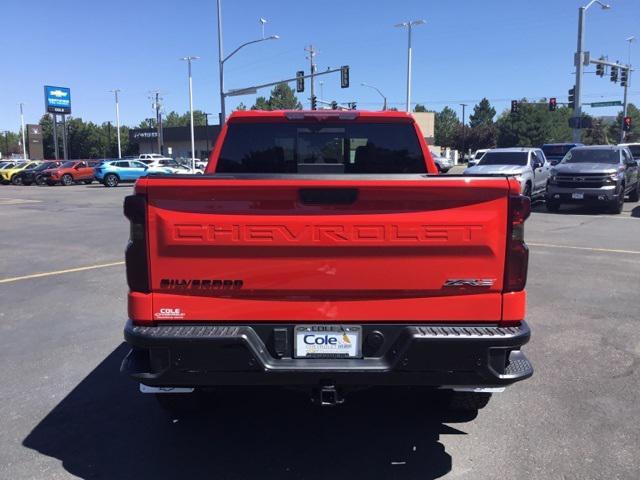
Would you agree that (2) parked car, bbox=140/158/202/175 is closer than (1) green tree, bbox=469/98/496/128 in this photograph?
Yes

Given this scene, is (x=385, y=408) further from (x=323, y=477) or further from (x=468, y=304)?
(x=468, y=304)

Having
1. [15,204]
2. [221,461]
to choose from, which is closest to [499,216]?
[221,461]

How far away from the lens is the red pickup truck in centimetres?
294

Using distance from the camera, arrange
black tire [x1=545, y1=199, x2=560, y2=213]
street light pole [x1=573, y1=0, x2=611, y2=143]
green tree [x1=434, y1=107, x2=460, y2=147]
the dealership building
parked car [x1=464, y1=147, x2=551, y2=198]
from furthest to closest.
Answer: green tree [x1=434, y1=107, x2=460, y2=147] < the dealership building < street light pole [x1=573, y1=0, x2=611, y2=143] < black tire [x1=545, y1=199, x2=560, y2=213] < parked car [x1=464, y1=147, x2=551, y2=198]

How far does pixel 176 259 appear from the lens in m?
2.98

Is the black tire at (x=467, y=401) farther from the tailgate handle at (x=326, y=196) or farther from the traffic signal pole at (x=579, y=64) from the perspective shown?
the traffic signal pole at (x=579, y=64)

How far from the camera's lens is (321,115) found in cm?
488

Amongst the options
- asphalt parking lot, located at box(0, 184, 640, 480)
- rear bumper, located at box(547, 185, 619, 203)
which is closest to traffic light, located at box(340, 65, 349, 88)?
rear bumper, located at box(547, 185, 619, 203)

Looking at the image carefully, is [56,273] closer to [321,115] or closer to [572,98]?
[321,115]

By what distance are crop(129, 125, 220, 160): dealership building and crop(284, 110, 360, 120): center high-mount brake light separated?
83951 millimetres

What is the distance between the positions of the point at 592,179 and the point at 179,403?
15.8 m

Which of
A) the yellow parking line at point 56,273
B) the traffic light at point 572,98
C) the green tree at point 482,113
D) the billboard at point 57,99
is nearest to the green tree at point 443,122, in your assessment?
the green tree at point 482,113

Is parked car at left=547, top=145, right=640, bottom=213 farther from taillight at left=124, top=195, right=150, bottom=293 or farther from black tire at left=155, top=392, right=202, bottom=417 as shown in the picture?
taillight at left=124, top=195, right=150, bottom=293

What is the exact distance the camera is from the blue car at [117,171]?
37.6m
